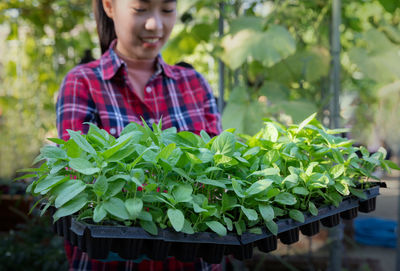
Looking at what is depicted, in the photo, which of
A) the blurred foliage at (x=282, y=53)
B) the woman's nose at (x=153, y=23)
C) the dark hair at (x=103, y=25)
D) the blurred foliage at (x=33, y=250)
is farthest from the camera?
the blurred foliage at (x=33, y=250)

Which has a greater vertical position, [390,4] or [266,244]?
[390,4]

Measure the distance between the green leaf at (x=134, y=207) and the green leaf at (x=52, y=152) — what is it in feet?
0.39

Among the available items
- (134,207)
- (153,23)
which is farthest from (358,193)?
(153,23)

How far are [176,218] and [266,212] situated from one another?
0.11 meters

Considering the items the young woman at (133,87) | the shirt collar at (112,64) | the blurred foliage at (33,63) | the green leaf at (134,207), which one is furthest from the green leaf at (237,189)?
the blurred foliage at (33,63)

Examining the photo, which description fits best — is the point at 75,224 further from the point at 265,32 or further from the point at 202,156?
the point at 265,32

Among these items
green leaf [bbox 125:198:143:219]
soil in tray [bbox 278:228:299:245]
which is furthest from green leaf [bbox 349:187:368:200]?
green leaf [bbox 125:198:143:219]

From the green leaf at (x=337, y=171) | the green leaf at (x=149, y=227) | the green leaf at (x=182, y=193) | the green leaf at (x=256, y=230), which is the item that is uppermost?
the green leaf at (x=182, y=193)

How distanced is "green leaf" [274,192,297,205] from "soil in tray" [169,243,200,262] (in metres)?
0.11

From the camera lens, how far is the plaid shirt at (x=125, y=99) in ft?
2.73

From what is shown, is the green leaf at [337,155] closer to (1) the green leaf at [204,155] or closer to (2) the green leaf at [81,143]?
(1) the green leaf at [204,155]

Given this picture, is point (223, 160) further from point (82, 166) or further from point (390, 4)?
point (390, 4)

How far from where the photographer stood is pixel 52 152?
1.61 feet

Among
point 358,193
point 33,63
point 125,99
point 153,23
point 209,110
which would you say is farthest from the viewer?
point 33,63
